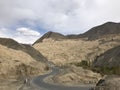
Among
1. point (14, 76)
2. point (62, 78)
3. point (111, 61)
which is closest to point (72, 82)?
point (62, 78)

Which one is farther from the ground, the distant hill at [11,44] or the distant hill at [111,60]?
the distant hill at [11,44]

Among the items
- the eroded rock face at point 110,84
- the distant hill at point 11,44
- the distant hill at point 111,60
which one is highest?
the distant hill at point 11,44

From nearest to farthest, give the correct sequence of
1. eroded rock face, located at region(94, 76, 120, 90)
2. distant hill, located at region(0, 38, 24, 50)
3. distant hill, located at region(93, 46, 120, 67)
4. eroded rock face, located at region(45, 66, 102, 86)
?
eroded rock face, located at region(94, 76, 120, 90) → eroded rock face, located at region(45, 66, 102, 86) → distant hill, located at region(93, 46, 120, 67) → distant hill, located at region(0, 38, 24, 50)

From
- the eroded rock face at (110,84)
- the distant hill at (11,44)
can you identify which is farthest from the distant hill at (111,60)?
the eroded rock face at (110,84)

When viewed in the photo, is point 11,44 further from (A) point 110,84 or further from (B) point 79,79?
(A) point 110,84

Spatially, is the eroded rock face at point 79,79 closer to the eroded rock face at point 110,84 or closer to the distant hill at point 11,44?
the eroded rock face at point 110,84

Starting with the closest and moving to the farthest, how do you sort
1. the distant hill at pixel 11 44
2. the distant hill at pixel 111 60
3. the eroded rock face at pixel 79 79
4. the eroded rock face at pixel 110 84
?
the eroded rock face at pixel 110 84 < the eroded rock face at pixel 79 79 < the distant hill at pixel 111 60 < the distant hill at pixel 11 44

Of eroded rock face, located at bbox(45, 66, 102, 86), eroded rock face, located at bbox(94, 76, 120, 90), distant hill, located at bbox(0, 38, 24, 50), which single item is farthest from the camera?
distant hill, located at bbox(0, 38, 24, 50)

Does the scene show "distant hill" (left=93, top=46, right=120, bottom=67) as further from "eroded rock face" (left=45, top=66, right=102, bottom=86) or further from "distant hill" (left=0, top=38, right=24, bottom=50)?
"distant hill" (left=0, top=38, right=24, bottom=50)

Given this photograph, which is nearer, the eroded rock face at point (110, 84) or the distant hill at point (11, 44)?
the eroded rock face at point (110, 84)

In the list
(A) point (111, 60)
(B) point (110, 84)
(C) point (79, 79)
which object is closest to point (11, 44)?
(A) point (111, 60)

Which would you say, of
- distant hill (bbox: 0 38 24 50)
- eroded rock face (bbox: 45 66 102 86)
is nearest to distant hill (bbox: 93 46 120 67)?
eroded rock face (bbox: 45 66 102 86)

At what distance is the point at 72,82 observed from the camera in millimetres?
85125

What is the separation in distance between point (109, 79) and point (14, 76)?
3277 inches
